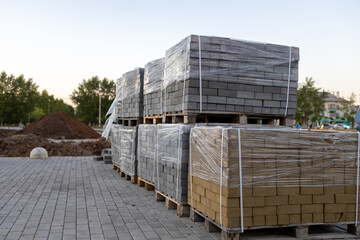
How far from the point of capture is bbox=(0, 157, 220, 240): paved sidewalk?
4617 mm

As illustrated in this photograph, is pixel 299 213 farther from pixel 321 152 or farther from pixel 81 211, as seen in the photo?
pixel 81 211

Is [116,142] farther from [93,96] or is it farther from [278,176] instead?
[93,96]

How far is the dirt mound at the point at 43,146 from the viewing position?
15.9 metres

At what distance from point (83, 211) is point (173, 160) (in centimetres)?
179

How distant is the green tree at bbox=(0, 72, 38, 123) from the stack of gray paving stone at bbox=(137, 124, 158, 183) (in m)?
60.9

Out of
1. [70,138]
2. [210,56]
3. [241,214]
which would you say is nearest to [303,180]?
[241,214]

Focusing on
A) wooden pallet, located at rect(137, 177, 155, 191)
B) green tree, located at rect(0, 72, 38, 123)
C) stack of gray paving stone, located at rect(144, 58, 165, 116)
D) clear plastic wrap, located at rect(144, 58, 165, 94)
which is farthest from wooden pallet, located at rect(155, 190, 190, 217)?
green tree, located at rect(0, 72, 38, 123)

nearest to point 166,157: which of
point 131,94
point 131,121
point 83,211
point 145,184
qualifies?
point 83,211

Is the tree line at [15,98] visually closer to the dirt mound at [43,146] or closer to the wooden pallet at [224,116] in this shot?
the dirt mound at [43,146]

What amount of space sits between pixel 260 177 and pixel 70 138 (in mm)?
26646

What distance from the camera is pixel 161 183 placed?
6.30 metres

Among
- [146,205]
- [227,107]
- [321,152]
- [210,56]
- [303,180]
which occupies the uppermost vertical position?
[210,56]

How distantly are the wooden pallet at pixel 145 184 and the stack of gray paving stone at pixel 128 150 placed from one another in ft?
1.22

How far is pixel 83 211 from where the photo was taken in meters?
5.77
